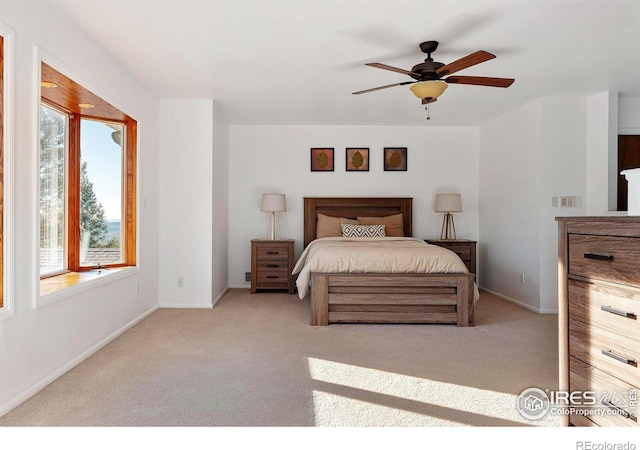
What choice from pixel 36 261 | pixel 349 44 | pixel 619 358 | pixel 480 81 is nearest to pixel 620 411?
pixel 619 358

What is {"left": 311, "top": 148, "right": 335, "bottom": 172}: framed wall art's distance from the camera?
5492 mm

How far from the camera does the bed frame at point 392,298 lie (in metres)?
3.50

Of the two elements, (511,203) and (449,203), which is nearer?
(511,203)

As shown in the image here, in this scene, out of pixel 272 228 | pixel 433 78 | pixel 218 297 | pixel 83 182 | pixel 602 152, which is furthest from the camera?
pixel 272 228

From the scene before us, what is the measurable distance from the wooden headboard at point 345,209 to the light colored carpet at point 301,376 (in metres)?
2.00

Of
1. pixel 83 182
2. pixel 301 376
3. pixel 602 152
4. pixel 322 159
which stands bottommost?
pixel 301 376

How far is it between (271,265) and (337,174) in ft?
5.49

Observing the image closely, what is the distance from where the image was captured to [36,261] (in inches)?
85.2

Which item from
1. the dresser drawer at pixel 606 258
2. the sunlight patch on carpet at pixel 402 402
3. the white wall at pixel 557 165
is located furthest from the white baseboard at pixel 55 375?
the white wall at pixel 557 165

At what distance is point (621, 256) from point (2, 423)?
2.74 m

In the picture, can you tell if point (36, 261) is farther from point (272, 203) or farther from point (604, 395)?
point (272, 203)
